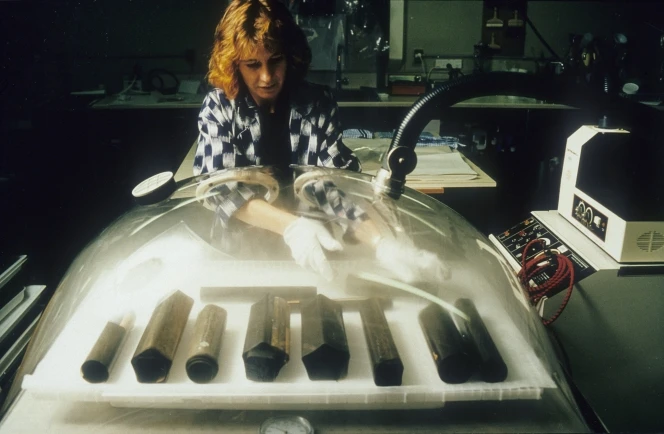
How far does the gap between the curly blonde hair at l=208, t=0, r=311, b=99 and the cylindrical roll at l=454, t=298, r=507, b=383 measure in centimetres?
152

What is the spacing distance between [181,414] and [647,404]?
3.89 ft

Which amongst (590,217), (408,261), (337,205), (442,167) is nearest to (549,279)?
(590,217)

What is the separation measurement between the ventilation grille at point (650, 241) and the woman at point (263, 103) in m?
0.91

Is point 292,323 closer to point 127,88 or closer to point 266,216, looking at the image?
point 266,216

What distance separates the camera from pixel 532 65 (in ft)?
15.0

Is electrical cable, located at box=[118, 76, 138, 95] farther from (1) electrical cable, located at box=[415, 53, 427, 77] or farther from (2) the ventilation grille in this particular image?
(2) the ventilation grille

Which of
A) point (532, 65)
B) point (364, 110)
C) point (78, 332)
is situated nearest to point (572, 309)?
point (78, 332)

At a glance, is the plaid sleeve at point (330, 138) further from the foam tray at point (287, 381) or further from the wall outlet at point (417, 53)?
the wall outlet at point (417, 53)

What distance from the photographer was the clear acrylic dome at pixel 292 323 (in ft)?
2.52

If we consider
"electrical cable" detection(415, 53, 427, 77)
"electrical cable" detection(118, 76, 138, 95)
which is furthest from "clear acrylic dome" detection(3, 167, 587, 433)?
"electrical cable" detection(415, 53, 427, 77)

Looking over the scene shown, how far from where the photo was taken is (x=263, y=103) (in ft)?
7.32

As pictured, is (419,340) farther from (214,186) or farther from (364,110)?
(364,110)

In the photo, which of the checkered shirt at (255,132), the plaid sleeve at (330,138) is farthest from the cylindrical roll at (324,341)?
the plaid sleeve at (330,138)

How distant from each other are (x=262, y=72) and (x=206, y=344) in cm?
155
